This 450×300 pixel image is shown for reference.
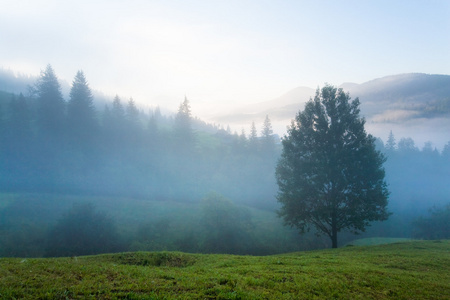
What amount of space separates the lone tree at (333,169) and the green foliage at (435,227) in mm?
41541

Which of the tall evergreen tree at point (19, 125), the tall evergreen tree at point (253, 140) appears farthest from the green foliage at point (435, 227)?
the tall evergreen tree at point (19, 125)

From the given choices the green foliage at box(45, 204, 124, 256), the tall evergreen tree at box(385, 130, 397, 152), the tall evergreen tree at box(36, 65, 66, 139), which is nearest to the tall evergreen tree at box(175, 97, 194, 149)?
the tall evergreen tree at box(36, 65, 66, 139)

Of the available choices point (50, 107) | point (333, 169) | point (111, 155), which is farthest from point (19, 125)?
point (333, 169)

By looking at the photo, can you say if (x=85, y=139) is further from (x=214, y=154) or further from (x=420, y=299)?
(x=420, y=299)

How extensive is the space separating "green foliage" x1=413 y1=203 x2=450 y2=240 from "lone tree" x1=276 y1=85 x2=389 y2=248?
136 ft

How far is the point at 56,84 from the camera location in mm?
65875

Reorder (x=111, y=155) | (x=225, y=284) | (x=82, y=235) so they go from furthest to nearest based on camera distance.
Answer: (x=111, y=155) < (x=82, y=235) < (x=225, y=284)

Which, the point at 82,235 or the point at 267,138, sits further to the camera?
the point at 267,138

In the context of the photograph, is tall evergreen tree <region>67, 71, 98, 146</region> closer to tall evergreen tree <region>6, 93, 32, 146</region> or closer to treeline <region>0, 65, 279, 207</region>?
treeline <region>0, 65, 279, 207</region>

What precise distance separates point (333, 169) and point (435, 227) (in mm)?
48639

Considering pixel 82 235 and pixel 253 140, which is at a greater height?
pixel 253 140

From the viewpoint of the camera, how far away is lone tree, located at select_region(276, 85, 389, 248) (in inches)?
1062

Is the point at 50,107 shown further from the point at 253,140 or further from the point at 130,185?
the point at 253,140

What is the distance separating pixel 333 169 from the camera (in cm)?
2738
